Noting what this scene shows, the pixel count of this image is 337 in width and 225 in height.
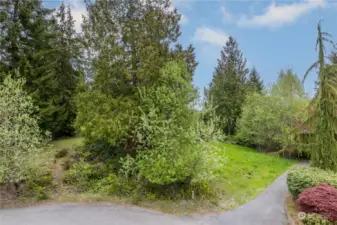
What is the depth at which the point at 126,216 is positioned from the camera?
10164 millimetres

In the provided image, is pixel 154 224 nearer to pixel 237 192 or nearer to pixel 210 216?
pixel 210 216

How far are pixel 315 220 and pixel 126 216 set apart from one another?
7.39 meters

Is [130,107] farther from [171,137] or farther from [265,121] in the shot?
[265,121]

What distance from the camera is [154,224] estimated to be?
948 centimetres

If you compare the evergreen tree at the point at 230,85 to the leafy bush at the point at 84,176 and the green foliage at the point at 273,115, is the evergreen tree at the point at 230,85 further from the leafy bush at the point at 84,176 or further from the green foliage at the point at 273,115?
the leafy bush at the point at 84,176

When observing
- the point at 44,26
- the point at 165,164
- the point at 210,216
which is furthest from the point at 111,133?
the point at 44,26

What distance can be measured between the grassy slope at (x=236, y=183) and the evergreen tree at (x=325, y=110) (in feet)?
11.8

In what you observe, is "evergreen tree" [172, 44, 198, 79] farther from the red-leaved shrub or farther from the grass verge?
the red-leaved shrub

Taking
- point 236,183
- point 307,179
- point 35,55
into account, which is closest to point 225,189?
point 236,183

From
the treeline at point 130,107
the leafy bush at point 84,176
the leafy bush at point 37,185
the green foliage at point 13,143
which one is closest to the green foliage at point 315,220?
the treeline at point 130,107

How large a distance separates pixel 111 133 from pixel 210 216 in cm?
633

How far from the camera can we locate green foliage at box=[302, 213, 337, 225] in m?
8.62

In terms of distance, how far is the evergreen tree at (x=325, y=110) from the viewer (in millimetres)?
11711

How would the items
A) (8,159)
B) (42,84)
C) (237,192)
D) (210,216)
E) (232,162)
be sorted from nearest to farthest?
(210,216) → (8,159) → (237,192) → (232,162) → (42,84)
